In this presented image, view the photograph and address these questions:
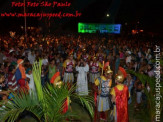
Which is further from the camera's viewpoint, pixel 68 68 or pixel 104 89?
pixel 68 68

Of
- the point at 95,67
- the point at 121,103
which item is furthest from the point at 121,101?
the point at 95,67

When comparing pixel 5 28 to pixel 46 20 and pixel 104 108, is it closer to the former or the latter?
pixel 46 20

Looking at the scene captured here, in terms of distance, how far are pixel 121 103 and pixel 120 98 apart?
157 mm

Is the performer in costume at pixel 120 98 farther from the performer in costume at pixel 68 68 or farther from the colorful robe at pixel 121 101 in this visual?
the performer in costume at pixel 68 68

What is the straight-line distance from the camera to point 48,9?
3328 cm

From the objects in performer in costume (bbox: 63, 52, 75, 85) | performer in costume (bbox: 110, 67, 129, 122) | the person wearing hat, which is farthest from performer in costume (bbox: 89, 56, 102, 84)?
A: performer in costume (bbox: 110, 67, 129, 122)

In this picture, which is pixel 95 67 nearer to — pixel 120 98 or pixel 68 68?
pixel 68 68

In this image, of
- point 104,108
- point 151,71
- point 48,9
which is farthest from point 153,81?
point 48,9

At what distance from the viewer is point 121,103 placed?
536 centimetres

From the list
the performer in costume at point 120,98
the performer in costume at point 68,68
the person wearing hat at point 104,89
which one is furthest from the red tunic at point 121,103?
the performer in costume at point 68,68

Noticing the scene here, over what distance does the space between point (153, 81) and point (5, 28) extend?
1576 inches

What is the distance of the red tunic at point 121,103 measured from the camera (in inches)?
208

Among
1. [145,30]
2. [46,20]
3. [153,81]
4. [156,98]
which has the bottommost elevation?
[156,98]

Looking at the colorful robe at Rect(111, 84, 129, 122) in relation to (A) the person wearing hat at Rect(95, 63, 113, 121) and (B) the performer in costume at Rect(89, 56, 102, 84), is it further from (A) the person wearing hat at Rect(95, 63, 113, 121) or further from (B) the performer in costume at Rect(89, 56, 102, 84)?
(B) the performer in costume at Rect(89, 56, 102, 84)
